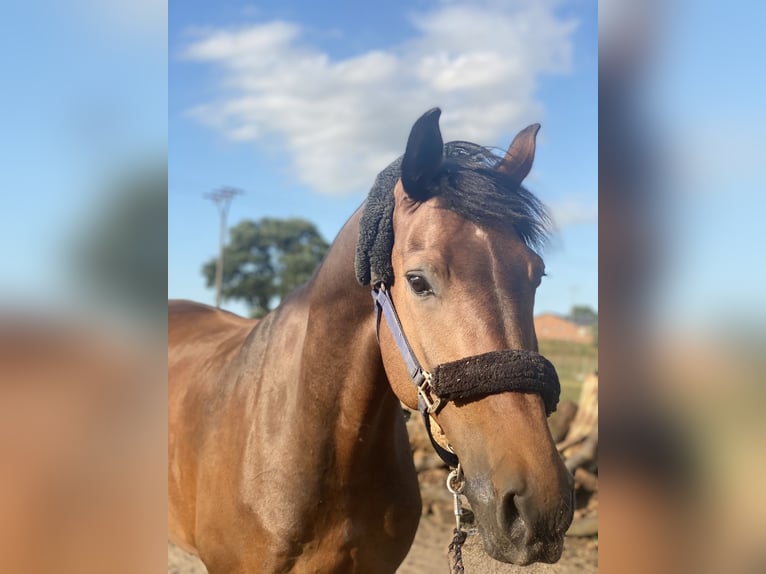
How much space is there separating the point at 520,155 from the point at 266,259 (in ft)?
108

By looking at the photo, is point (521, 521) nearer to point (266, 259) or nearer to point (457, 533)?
point (457, 533)

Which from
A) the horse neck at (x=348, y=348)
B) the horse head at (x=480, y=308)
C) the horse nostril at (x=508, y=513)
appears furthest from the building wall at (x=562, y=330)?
the horse nostril at (x=508, y=513)

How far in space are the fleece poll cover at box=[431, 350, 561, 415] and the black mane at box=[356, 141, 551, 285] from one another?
47cm

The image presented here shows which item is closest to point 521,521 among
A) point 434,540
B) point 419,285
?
point 419,285

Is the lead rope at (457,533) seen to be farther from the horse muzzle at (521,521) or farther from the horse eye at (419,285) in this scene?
the horse eye at (419,285)

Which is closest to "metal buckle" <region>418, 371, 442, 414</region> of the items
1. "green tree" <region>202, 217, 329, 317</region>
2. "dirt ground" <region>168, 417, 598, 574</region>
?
"dirt ground" <region>168, 417, 598, 574</region>

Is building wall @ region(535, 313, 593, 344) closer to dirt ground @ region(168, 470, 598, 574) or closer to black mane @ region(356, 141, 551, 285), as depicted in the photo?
dirt ground @ region(168, 470, 598, 574)

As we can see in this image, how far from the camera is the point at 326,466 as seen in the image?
2.36 metres

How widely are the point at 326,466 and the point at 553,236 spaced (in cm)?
126

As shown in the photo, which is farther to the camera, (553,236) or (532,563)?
(553,236)

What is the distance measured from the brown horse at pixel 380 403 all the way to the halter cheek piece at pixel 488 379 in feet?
0.11
